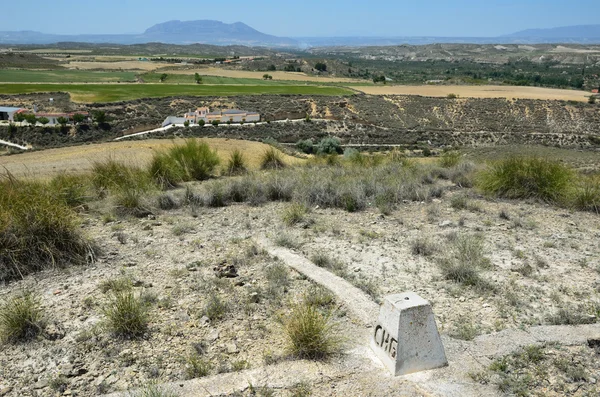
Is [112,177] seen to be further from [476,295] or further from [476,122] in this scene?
[476,122]

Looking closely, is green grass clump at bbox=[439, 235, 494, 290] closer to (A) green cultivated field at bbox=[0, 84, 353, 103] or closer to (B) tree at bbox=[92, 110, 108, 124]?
(B) tree at bbox=[92, 110, 108, 124]

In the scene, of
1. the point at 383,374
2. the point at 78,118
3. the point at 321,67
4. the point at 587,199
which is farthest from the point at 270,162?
the point at 321,67

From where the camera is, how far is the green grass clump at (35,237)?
7.14m

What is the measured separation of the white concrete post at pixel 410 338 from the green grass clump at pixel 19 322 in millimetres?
3967

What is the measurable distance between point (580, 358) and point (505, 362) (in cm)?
93

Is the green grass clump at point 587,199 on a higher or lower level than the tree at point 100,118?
higher

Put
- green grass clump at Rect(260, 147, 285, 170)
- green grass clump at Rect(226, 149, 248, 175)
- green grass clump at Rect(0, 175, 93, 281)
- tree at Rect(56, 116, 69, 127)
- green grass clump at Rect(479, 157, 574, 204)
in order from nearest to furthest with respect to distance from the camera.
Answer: green grass clump at Rect(0, 175, 93, 281), green grass clump at Rect(479, 157, 574, 204), green grass clump at Rect(226, 149, 248, 175), green grass clump at Rect(260, 147, 285, 170), tree at Rect(56, 116, 69, 127)

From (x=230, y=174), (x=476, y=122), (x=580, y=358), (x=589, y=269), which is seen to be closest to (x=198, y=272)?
(x=580, y=358)

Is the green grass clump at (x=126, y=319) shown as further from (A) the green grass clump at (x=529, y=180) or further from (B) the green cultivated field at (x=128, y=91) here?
(B) the green cultivated field at (x=128, y=91)

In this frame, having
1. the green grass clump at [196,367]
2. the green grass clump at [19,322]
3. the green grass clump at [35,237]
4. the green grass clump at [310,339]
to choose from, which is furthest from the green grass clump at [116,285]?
the green grass clump at [310,339]

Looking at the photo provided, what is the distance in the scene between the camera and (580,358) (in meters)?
5.41

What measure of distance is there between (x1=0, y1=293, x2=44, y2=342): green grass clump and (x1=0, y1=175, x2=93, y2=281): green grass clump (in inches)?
55.8

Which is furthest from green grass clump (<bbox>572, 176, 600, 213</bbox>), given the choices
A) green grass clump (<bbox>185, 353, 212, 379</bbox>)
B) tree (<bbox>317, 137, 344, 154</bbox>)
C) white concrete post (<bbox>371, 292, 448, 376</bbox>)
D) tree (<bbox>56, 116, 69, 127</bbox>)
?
tree (<bbox>56, 116, 69, 127</bbox>)

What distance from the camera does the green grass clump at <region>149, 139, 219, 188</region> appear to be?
1327 centimetres
